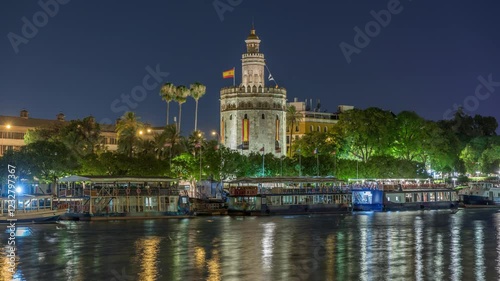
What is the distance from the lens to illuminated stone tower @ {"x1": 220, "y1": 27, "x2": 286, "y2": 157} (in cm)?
13150

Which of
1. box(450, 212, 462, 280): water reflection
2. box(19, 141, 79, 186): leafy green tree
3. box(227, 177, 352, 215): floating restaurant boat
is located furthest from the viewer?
A: box(19, 141, 79, 186): leafy green tree

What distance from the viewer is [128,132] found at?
117688 millimetres

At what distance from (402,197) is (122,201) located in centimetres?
3774

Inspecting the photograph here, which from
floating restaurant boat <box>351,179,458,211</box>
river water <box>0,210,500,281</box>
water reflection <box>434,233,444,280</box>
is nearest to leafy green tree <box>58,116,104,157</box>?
floating restaurant boat <box>351,179,458,211</box>

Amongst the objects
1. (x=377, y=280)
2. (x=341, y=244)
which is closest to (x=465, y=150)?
(x=341, y=244)

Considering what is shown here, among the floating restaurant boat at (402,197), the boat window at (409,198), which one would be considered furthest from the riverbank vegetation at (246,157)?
the boat window at (409,198)

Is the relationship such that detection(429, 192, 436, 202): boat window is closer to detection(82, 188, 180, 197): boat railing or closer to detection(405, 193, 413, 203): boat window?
detection(405, 193, 413, 203): boat window

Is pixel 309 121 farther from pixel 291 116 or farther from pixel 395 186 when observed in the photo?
pixel 395 186

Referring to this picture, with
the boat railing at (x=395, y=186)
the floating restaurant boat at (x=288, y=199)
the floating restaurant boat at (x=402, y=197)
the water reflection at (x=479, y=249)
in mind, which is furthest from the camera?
the boat railing at (x=395, y=186)

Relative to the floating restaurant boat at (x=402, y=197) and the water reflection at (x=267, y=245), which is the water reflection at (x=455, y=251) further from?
the floating restaurant boat at (x=402, y=197)

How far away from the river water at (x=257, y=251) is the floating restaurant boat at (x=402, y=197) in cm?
2381

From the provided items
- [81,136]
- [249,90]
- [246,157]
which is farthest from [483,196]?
[81,136]

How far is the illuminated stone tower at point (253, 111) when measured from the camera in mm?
131500

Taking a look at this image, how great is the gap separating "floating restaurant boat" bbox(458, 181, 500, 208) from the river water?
1699 inches
